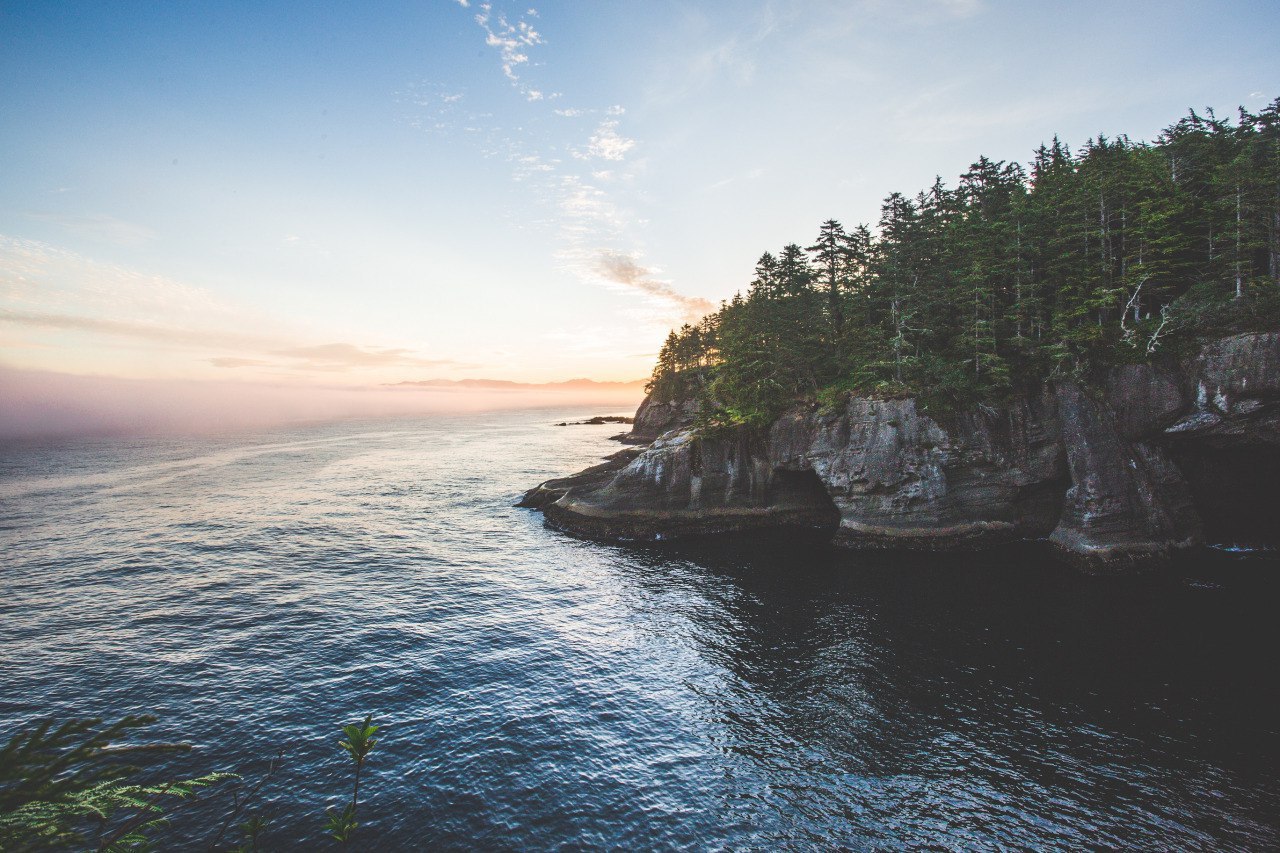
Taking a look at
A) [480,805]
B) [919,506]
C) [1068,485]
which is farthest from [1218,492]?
[480,805]

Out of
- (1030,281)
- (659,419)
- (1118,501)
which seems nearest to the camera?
(1118,501)

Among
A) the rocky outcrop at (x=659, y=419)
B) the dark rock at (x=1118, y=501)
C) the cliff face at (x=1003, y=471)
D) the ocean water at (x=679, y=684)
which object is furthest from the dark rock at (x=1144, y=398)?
the rocky outcrop at (x=659, y=419)

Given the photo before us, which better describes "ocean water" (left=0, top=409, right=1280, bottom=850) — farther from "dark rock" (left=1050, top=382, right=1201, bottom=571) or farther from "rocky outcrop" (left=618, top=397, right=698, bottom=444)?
"rocky outcrop" (left=618, top=397, right=698, bottom=444)

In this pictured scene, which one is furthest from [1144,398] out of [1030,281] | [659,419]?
[659,419]

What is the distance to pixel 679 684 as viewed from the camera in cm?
2659

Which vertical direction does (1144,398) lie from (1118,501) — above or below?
above

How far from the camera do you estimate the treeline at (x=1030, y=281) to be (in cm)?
3853

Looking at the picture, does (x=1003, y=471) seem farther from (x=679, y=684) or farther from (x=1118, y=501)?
(x=679, y=684)

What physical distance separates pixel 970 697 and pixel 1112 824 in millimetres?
6639

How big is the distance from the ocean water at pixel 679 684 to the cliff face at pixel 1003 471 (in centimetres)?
364

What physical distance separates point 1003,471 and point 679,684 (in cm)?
3234

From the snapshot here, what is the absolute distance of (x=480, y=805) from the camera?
763 inches

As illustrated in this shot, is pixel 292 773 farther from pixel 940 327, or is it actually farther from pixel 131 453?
pixel 131 453

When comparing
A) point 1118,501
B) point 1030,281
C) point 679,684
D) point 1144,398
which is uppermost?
point 1030,281
